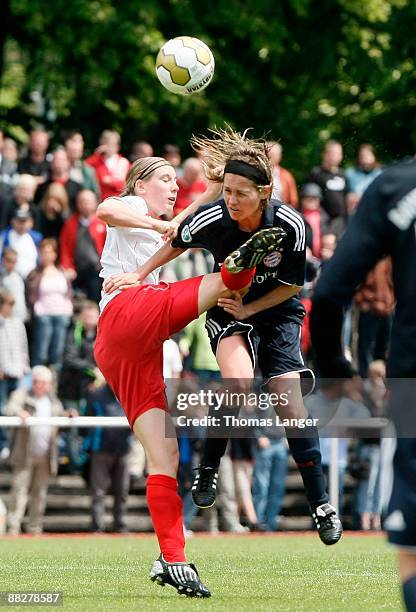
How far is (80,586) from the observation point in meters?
7.85

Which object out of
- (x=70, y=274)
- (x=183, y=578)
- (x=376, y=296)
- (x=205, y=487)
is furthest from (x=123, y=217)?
(x=70, y=274)

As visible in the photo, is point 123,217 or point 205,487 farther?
point 205,487

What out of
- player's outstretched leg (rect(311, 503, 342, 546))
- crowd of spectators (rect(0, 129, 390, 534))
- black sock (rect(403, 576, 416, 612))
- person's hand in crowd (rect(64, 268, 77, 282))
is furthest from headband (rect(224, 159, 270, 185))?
person's hand in crowd (rect(64, 268, 77, 282))

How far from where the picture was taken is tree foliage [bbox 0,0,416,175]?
67.8 ft

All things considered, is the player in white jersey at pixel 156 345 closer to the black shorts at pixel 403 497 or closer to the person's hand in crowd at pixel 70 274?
the black shorts at pixel 403 497

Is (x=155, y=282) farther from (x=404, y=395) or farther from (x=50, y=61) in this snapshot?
(x=50, y=61)

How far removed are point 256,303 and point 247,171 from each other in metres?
0.90

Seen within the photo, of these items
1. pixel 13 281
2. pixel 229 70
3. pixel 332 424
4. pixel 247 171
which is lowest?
pixel 247 171

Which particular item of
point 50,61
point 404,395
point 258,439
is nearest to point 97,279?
point 258,439

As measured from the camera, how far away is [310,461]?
8.27 metres

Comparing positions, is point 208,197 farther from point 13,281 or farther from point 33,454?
point 13,281

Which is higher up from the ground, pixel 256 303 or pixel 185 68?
pixel 185 68

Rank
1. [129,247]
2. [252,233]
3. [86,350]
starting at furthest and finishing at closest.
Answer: [86,350], [129,247], [252,233]

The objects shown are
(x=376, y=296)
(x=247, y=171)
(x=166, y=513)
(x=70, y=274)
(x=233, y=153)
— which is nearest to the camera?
(x=166, y=513)
